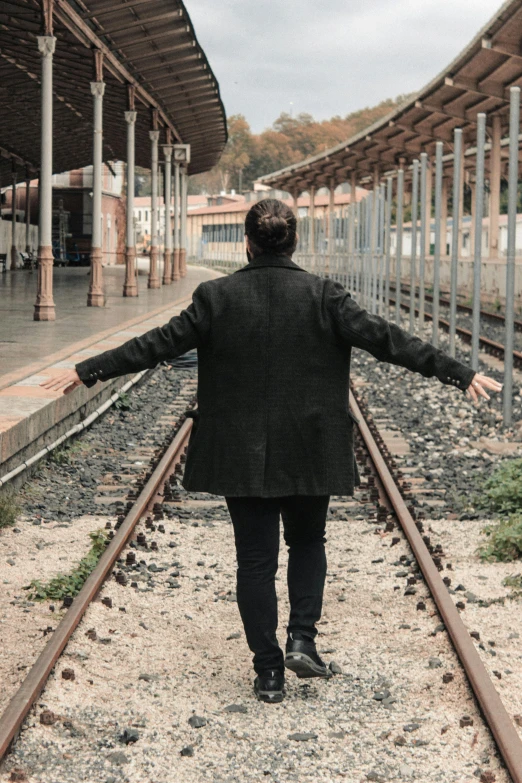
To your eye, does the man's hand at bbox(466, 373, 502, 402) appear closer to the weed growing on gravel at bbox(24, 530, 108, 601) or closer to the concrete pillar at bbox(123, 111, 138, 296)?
the weed growing on gravel at bbox(24, 530, 108, 601)

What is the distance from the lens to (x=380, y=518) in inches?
292

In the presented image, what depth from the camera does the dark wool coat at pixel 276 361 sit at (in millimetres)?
Answer: 4121

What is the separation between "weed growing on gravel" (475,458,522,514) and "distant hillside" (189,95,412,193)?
153 meters

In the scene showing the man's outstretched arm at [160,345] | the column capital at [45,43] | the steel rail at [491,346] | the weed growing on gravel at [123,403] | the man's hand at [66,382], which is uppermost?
the column capital at [45,43]

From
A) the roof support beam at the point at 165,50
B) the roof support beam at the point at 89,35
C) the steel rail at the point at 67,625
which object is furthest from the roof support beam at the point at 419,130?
the steel rail at the point at 67,625

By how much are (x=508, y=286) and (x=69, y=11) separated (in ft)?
33.1

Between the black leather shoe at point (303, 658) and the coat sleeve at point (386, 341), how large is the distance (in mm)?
1064

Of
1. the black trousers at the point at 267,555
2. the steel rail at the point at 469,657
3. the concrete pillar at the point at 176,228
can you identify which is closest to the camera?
the steel rail at the point at 469,657

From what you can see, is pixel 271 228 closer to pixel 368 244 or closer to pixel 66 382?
pixel 66 382

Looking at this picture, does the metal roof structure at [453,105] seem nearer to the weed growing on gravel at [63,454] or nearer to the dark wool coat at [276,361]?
the weed growing on gravel at [63,454]

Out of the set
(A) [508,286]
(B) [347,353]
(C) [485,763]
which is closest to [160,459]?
(A) [508,286]

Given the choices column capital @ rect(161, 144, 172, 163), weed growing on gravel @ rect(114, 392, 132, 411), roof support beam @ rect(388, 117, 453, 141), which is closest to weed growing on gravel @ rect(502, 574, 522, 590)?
weed growing on gravel @ rect(114, 392, 132, 411)

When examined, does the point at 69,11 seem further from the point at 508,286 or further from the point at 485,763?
the point at 485,763

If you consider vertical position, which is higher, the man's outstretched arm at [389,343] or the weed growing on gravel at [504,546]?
the man's outstretched arm at [389,343]
